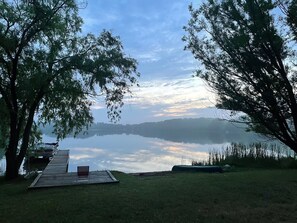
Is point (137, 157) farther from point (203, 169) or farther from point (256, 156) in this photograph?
point (203, 169)

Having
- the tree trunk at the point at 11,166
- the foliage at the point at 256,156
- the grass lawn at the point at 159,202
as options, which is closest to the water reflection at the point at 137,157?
the foliage at the point at 256,156

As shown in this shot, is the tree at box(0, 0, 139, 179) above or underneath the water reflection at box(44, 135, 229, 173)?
above

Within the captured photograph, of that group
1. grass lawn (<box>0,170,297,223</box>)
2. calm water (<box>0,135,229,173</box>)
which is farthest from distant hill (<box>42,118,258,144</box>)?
grass lawn (<box>0,170,297,223</box>)

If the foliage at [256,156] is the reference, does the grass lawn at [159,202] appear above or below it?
below

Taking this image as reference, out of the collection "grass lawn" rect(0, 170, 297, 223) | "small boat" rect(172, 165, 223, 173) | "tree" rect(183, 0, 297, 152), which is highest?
"tree" rect(183, 0, 297, 152)

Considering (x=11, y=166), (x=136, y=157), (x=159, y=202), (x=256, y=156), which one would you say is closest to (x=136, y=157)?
(x=136, y=157)

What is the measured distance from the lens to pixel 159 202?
22.1ft

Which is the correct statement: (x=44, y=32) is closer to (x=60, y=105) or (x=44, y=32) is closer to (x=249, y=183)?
(x=60, y=105)

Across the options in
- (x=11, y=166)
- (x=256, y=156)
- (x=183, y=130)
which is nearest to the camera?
(x=11, y=166)

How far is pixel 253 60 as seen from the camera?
10.0m

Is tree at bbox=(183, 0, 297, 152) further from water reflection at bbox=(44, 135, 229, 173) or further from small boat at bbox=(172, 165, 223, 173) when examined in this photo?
water reflection at bbox=(44, 135, 229, 173)

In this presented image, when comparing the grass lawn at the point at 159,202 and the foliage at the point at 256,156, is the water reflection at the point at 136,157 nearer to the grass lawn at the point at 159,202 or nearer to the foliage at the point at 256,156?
the foliage at the point at 256,156

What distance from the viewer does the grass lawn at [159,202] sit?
5.64 meters

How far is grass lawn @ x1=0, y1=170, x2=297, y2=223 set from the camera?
222 inches
